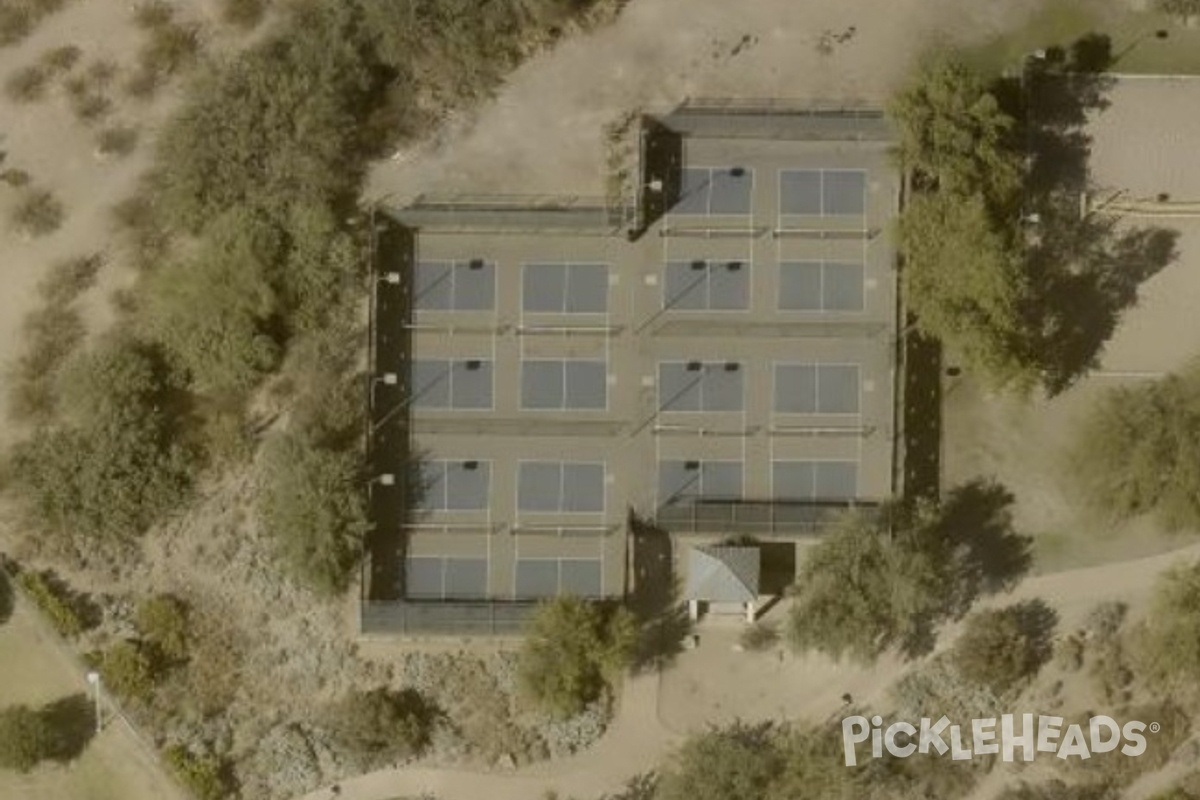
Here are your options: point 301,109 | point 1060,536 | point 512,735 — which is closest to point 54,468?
point 301,109

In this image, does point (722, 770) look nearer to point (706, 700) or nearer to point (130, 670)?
point (706, 700)

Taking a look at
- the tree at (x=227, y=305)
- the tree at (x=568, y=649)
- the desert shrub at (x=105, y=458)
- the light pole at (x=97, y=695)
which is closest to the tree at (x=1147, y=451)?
the tree at (x=568, y=649)

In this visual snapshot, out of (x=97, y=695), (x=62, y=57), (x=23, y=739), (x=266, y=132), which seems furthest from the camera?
(x=62, y=57)

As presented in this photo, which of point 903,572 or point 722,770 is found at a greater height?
point 903,572

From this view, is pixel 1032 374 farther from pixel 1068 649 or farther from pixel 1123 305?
pixel 1068 649

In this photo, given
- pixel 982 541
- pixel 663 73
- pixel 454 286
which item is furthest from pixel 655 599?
pixel 663 73
